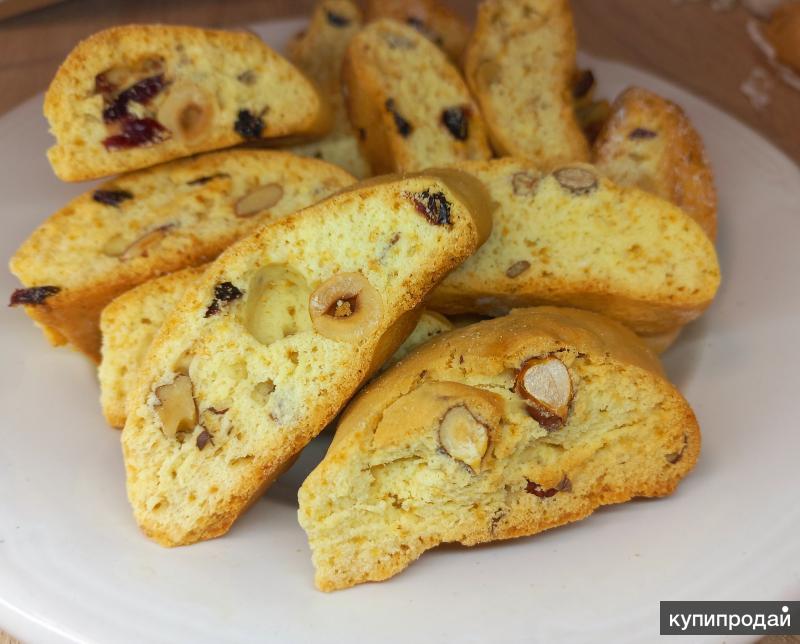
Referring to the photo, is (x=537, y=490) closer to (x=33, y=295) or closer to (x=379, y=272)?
(x=379, y=272)

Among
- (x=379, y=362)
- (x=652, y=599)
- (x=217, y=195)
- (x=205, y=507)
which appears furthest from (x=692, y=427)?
(x=217, y=195)

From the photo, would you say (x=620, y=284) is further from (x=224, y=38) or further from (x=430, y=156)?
(x=224, y=38)

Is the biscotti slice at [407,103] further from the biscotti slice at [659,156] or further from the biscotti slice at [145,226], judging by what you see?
the biscotti slice at [659,156]

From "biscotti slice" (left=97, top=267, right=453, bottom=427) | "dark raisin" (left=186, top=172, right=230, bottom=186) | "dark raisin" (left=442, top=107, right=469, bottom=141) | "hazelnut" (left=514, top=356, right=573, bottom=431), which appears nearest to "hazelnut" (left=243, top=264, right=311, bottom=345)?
"biscotti slice" (left=97, top=267, right=453, bottom=427)

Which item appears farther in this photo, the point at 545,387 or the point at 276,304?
the point at 276,304

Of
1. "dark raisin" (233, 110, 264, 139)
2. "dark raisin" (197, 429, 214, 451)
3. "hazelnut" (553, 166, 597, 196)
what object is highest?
"dark raisin" (233, 110, 264, 139)


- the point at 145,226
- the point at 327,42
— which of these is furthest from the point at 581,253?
the point at 327,42

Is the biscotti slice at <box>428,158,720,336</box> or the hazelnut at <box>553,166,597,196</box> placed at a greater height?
the hazelnut at <box>553,166,597,196</box>

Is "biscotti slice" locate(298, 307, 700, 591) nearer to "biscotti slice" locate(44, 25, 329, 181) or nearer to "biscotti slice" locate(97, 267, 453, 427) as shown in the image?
"biscotti slice" locate(97, 267, 453, 427)
